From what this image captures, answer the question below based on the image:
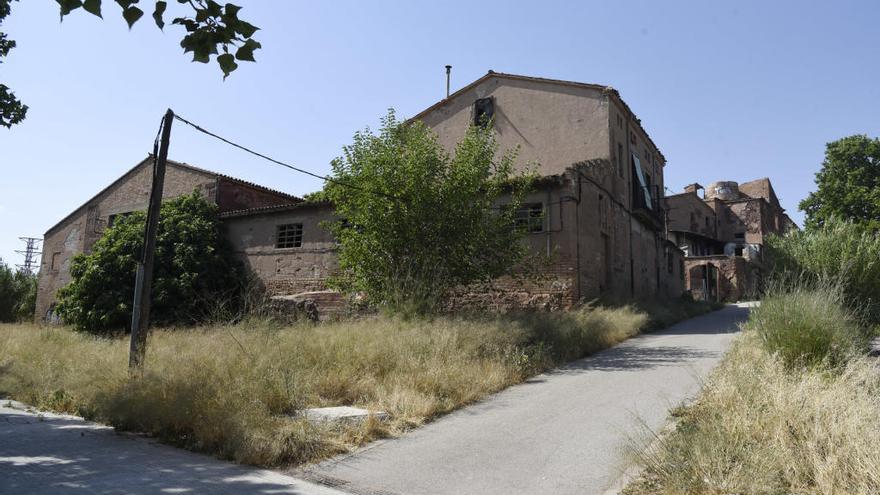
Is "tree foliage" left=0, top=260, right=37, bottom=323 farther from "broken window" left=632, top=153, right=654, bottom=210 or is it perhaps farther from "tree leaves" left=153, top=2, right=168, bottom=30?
"tree leaves" left=153, top=2, right=168, bottom=30

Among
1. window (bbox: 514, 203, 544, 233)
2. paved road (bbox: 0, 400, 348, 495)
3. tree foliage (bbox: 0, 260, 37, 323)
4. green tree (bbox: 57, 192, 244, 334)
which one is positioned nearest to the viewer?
paved road (bbox: 0, 400, 348, 495)

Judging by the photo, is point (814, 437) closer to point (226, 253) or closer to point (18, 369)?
point (18, 369)

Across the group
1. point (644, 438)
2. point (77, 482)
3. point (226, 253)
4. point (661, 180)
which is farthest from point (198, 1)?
point (661, 180)

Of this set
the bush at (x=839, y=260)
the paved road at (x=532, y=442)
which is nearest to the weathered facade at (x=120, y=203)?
the paved road at (x=532, y=442)

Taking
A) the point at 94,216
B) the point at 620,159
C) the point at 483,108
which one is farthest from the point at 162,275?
the point at 620,159

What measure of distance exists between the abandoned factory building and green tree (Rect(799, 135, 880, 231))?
30.5ft

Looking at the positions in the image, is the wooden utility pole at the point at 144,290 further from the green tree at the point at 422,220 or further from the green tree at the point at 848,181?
the green tree at the point at 848,181

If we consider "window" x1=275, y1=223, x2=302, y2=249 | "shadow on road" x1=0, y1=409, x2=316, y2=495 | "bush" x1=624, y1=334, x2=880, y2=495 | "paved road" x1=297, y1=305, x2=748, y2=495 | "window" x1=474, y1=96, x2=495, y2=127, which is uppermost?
"window" x1=474, y1=96, x2=495, y2=127

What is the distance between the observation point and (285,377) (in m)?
6.84

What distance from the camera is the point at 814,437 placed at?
4.07 m

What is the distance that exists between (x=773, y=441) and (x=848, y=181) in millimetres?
33668

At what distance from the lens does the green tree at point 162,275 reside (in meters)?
18.7

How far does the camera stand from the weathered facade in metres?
23.5

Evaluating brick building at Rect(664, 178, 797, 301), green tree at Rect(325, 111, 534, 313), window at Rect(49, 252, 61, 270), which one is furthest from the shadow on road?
brick building at Rect(664, 178, 797, 301)
